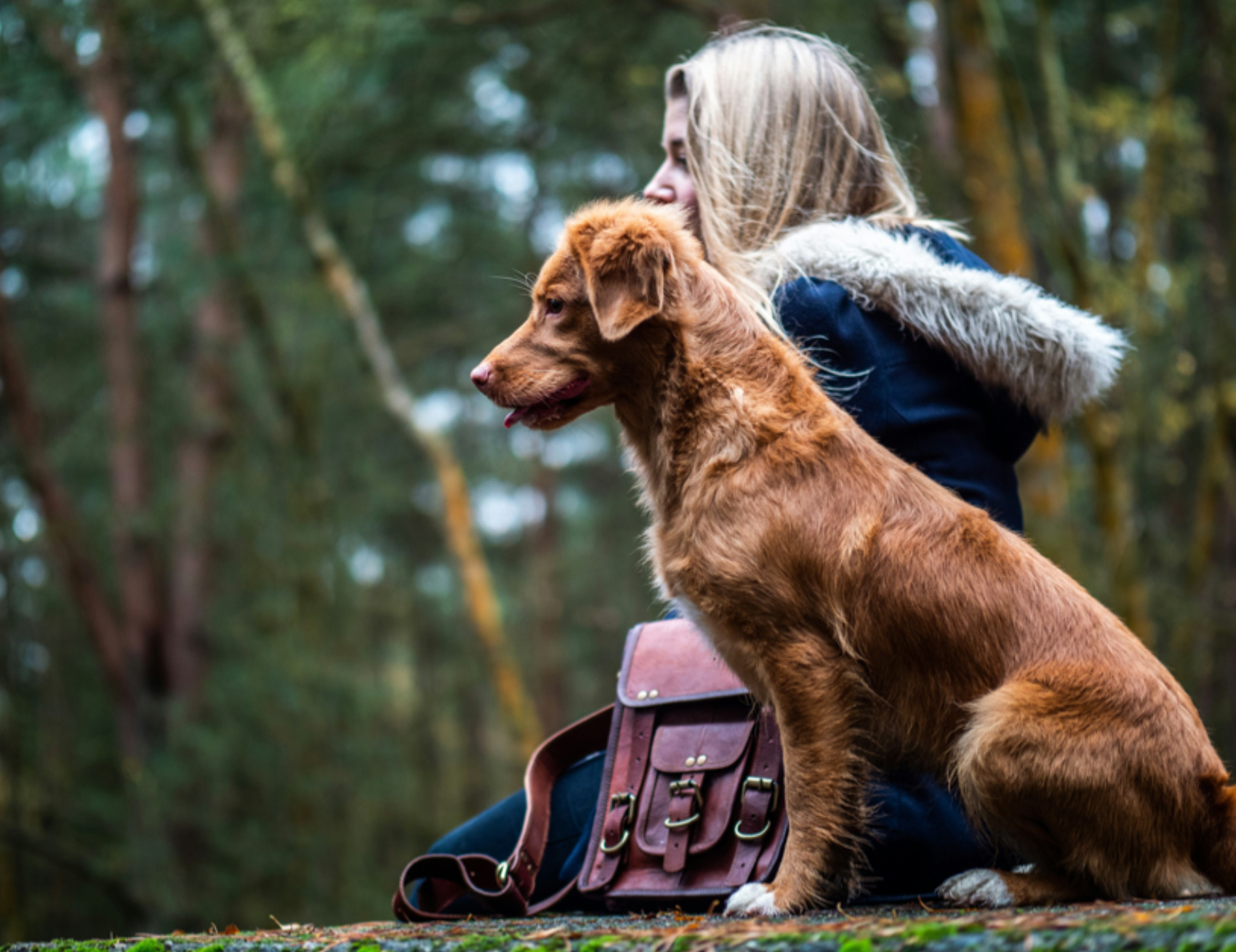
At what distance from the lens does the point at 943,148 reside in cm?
860

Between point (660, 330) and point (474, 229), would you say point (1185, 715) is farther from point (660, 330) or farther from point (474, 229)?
point (474, 229)

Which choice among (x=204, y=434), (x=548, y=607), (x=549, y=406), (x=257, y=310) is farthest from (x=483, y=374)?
(x=548, y=607)

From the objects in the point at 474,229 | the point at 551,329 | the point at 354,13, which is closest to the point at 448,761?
the point at 474,229

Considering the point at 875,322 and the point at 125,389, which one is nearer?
the point at 875,322

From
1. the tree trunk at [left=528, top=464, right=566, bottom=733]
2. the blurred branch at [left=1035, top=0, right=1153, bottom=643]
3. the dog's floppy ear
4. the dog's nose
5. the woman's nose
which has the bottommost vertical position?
the tree trunk at [left=528, top=464, right=566, bottom=733]

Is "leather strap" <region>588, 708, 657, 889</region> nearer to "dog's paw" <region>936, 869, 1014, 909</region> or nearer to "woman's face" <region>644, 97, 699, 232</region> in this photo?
"dog's paw" <region>936, 869, 1014, 909</region>

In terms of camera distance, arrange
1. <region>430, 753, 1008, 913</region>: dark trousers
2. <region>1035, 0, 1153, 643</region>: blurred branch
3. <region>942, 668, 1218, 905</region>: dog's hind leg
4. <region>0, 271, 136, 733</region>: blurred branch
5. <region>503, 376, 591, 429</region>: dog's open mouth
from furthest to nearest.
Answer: <region>0, 271, 136, 733</region>: blurred branch < <region>1035, 0, 1153, 643</region>: blurred branch < <region>503, 376, 591, 429</region>: dog's open mouth < <region>430, 753, 1008, 913</region>: dark trousers < <region>942, 668, 1218, 905</region>: dog's hind leg

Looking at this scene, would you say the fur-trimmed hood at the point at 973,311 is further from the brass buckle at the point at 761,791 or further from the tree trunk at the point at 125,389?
the tree trunk at the point at 125,389

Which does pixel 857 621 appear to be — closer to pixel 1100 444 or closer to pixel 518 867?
pixel 518 867

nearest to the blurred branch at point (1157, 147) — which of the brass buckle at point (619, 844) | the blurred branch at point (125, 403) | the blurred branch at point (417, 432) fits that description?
the blurred branch at point (417, 432)

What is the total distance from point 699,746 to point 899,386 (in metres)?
1.16

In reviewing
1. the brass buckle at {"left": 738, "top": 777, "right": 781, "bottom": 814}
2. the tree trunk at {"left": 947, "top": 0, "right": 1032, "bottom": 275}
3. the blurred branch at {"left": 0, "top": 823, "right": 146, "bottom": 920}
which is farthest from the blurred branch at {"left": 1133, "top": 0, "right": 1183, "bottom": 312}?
the blurred branch at {"left": 0, "top": 823, "right": 146, "bottom": 920}

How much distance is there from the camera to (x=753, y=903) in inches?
96.7

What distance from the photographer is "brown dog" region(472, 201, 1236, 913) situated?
230 centimetres
